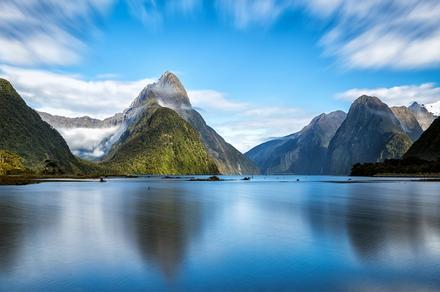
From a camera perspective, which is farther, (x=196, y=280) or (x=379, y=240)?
(x=379, y=240)

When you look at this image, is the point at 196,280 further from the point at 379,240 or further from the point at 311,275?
the point at 379,240

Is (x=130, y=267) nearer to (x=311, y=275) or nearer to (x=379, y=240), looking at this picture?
(x=311, y=275)

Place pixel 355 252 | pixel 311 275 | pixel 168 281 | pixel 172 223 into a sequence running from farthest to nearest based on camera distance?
pixel 172 223 < pixel 355 252 < pixel 311 275 < pixel 168 281

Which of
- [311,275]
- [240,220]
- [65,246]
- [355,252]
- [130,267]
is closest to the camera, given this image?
[311,275]

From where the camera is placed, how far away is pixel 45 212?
5603 centimetres

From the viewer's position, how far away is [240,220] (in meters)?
49.2

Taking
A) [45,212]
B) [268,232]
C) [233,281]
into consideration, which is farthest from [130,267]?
[45,212]

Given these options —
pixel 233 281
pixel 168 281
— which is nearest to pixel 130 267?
pixel 168 281

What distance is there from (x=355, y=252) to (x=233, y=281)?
37.3 ft

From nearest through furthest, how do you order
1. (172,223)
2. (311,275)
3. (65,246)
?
(311,275) → (65,246) → (172,223)

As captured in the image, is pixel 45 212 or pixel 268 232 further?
pixel 45 212

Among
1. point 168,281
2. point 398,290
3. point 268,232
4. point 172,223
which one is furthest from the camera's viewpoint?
point 172,223

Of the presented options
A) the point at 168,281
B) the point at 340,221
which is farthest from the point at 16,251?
the point at 340,221

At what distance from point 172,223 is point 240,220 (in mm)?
9074
